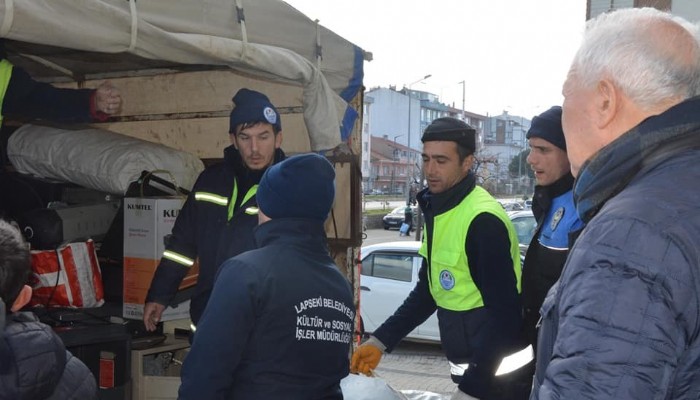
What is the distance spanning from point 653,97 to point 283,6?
272 cm

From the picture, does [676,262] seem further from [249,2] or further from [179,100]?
[179,100]

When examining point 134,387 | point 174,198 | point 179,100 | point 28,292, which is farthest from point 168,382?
point 179,100

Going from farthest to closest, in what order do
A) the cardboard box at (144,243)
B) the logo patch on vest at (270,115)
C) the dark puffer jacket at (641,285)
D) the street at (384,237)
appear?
the street at (384,237)
the cardboard box at (144,243)
the logo patch on vest at (270,115)
the dark puffer jacket at (641,285)

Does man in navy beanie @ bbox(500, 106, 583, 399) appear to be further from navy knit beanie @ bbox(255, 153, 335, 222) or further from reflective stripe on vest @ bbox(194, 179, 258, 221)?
reflective stripe on vest @ bbox(194, 179, 258, 221)

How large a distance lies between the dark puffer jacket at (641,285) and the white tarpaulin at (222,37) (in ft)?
7.07

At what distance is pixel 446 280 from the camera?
2811 mm

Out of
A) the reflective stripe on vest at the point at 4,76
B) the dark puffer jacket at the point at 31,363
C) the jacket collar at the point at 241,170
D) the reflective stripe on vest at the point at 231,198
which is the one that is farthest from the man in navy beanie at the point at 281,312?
the reflective stripe on vest at the point at 4,76

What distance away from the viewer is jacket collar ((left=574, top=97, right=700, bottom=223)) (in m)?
1.17

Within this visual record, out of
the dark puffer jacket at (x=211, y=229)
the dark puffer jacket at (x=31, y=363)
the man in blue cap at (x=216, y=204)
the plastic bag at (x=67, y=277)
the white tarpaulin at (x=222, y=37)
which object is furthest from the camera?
the plastic bag at (x=67, y=277)

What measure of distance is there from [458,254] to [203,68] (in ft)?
8.53

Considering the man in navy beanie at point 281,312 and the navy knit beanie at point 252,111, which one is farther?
the navy knit beanie at point 252,111

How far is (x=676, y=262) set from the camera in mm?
1049

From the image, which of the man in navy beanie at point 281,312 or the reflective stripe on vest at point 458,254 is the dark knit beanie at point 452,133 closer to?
the reflective stripe on vest at point 458,254

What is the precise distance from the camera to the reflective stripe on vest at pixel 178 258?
3.48m
